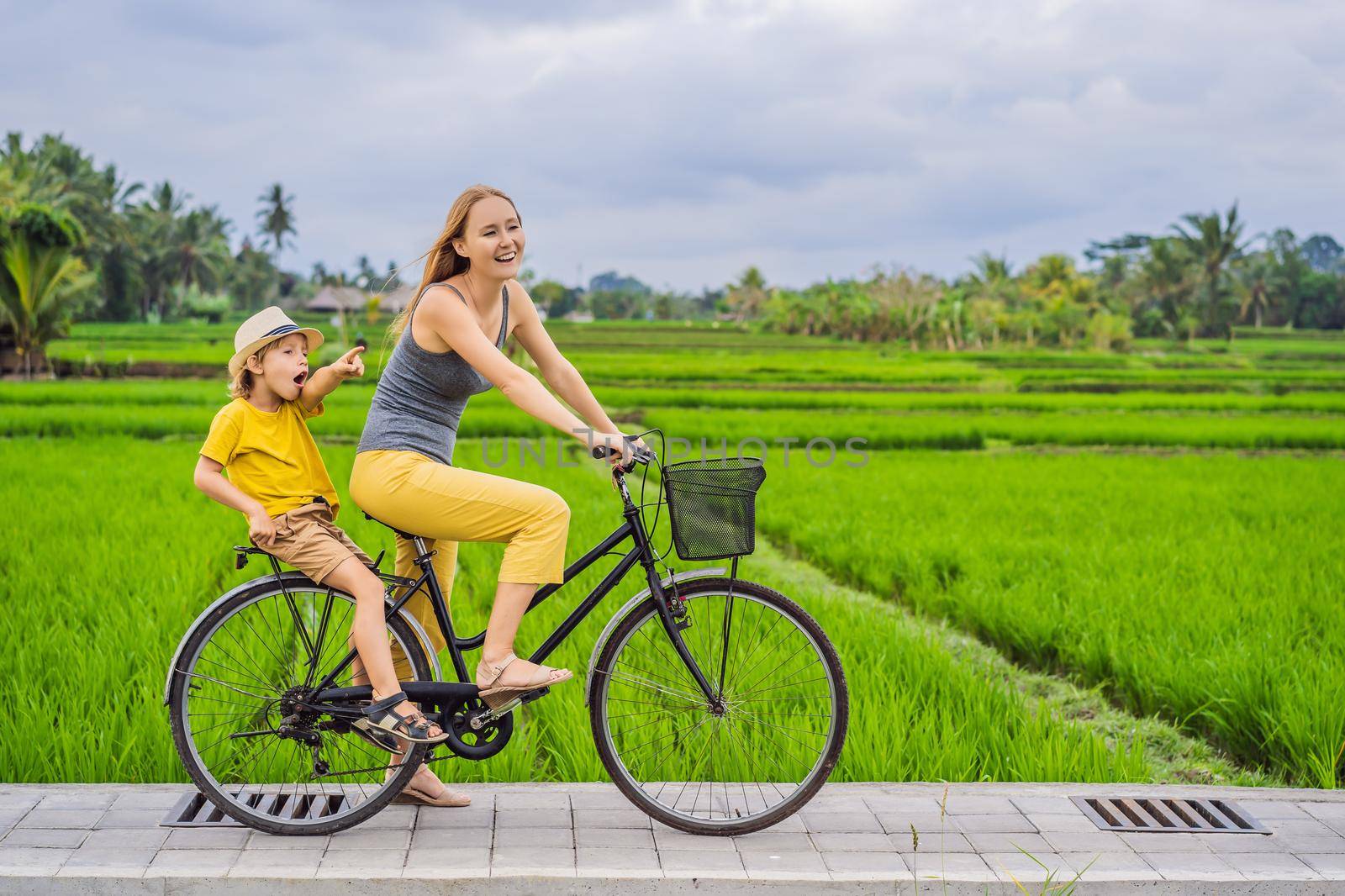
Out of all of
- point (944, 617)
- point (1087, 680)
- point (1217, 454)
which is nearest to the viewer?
point (1087, 680)

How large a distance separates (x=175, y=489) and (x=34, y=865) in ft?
21.5

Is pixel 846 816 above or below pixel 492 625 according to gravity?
below

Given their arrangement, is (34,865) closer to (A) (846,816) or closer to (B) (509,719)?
(B) (509,719)

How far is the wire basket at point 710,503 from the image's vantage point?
2.46 m

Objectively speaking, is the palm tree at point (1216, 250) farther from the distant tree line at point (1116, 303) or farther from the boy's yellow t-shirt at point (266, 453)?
the boy's yellow t-shirt at point (266, 453)

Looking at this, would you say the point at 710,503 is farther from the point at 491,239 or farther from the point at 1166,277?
the point at 1166,277

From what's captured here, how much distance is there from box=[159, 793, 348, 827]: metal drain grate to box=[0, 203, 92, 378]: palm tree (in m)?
24.8

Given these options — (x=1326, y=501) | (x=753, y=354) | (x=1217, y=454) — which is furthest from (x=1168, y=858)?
(x=753, y=354)

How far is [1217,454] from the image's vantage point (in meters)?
13.2

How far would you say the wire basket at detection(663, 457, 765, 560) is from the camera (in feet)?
8.07

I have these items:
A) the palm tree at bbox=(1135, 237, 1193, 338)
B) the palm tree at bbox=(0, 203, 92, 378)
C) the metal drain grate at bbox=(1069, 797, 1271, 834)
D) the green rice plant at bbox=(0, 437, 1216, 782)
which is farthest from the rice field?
the palm tree at bbox=(1135, 237, 1193, 338)

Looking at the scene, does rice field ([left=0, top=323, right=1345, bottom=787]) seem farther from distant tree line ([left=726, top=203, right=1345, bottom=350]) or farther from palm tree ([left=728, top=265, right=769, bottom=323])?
palm tree ([left=728, top=265, right=769, bottom=323])

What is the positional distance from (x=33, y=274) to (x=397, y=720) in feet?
84.1

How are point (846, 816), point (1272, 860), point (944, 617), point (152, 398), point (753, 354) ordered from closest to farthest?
1. point (1272, 860)
2. point (846, 816)
3. point (944, 617)
4. point (152, 398)
5. point (753, 354)
